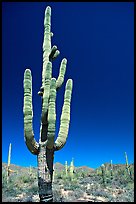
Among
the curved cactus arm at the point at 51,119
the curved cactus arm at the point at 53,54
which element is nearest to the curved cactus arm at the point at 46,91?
the curved cactus arm at the point at 51,119

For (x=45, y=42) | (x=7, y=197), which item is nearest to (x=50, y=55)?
(x=45, y=42)

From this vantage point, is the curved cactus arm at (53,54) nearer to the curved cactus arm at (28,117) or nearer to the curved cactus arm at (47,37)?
the curved cactus arm at (47,37)

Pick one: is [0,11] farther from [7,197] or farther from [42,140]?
[7,197]

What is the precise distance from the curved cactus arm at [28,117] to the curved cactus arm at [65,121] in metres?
0.62

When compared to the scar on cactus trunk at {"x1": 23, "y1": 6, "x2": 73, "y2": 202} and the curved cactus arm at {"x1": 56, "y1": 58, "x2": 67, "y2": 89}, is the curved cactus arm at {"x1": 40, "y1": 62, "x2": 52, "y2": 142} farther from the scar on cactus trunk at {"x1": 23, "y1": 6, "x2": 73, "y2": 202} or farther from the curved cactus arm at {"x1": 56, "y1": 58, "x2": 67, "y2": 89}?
the curved cactus arm at {"x1": 56, "y1": 58, "x2": 67, "y2": 89}

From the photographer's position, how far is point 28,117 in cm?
698

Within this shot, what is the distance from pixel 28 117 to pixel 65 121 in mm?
1130

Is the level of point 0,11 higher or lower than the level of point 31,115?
higher

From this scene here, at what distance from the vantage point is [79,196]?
52.0 ft

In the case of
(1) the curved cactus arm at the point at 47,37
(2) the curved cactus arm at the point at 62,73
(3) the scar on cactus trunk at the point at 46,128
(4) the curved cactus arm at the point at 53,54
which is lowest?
(3) the scar on cactus trunk at the point at 46,128

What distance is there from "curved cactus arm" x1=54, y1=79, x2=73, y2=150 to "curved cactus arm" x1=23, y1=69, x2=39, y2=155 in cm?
62

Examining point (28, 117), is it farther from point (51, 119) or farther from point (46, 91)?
point (46, 91)

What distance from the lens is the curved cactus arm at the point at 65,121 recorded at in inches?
289

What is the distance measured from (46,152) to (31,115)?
1.12 meters
